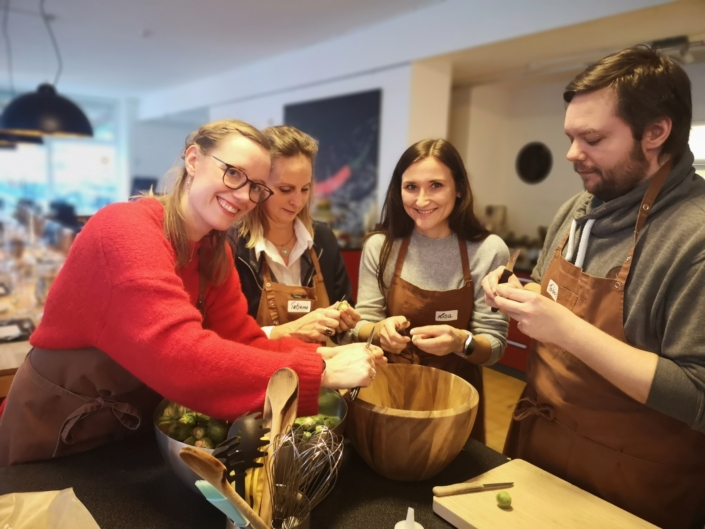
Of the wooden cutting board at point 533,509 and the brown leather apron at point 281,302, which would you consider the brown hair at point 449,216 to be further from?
the wooden cutting board at point 533,509

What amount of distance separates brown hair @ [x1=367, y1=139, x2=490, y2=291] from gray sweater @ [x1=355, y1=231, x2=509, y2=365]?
0.07ft

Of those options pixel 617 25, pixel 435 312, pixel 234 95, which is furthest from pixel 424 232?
pixel 234 95

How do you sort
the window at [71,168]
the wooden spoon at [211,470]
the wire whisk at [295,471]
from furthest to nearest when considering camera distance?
the window at [71,168], the wire whisk at [295,471], the wooden spoon at [211,470]

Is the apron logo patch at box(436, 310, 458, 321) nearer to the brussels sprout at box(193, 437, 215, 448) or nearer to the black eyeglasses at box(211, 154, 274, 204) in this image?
the black eyeglasses at box(211, 154, 274, 204)

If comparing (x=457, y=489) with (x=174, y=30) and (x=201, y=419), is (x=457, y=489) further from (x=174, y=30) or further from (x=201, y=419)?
(x=174, y=30)

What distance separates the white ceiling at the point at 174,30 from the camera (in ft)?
12.0

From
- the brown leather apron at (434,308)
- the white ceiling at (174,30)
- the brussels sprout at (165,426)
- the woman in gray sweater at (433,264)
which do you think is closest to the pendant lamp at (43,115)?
the white ceiling at (174,30)

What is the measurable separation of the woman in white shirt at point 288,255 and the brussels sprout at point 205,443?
1.74 ft

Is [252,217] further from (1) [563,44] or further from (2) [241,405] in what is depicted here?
(1) [563,44]

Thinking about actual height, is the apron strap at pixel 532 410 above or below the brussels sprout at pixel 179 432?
below

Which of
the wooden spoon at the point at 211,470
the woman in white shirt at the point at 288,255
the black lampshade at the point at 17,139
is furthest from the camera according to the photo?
the black lampshade at the point at 17,139

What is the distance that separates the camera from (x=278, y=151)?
4.78 feet

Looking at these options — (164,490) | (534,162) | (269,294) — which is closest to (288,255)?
(269,294)

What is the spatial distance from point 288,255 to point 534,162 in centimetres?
348
